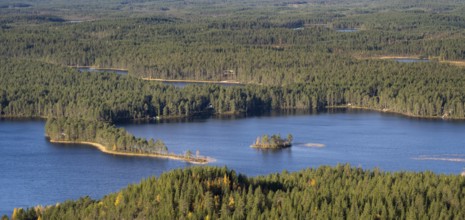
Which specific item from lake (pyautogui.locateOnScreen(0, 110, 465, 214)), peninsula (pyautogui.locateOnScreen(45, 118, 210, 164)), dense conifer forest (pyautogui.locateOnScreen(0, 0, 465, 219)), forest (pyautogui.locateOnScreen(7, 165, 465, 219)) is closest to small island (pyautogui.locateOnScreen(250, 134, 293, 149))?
lake (pyautogui.locateOnScreen(0, 110, 465, 214))

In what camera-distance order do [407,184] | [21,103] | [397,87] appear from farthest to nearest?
[397,87] → [21,103] → [407,184]

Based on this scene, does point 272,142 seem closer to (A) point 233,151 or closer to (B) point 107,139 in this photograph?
(A) point 233,151

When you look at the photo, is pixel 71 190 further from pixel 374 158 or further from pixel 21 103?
pixel 21 103

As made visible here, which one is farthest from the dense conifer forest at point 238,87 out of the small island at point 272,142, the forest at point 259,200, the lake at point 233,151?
the small island at point 272,142

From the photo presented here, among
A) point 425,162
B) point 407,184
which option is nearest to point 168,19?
point 425,162

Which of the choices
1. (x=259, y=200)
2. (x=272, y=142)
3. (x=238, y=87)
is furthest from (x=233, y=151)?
(x=238, y=87)
